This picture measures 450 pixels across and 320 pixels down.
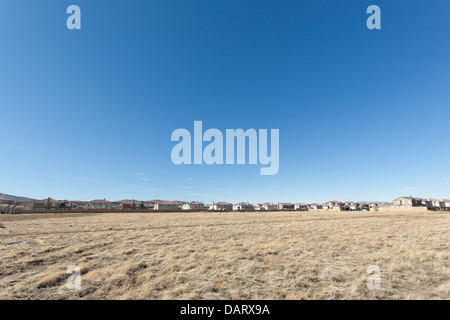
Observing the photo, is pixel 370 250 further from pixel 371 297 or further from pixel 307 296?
pixel 307 296

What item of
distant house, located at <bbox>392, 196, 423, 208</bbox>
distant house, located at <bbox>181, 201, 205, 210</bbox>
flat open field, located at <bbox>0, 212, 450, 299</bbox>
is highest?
flat open field, located at <bbox>0, 212, 450, 299</bbox>

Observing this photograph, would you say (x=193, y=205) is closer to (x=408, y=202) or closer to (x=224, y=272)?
(x=408, y=202)

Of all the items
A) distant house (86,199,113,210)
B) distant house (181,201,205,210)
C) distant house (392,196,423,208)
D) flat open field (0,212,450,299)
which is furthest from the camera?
distant house (181,201,205,210)

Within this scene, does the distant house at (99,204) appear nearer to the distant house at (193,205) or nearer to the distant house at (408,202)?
the distant house at (193,205)

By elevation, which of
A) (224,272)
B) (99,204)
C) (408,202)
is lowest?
(99,204)

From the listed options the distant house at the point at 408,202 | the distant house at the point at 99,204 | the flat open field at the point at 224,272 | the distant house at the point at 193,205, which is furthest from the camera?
the distant house at the point at 193,205

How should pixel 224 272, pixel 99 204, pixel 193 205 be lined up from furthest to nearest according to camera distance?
pixel 193 205 → pixel 99 204 → pixel 224 272

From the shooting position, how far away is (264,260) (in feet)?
31.4

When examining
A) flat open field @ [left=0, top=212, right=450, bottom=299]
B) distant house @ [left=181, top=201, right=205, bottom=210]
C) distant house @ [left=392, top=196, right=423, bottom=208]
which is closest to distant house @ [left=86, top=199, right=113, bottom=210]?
distant house @ [left=181, top=201, right=205, bottom=210]

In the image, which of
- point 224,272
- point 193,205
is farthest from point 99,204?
point 224,272

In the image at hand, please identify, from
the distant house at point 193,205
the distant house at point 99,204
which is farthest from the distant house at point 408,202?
the distant house at point 99,204

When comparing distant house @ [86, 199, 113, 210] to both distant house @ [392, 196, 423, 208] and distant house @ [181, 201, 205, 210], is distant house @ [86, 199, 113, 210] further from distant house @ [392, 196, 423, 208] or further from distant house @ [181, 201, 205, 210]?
distant house @ [392, 196, 423, 208]

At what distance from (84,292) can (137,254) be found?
4828mm
